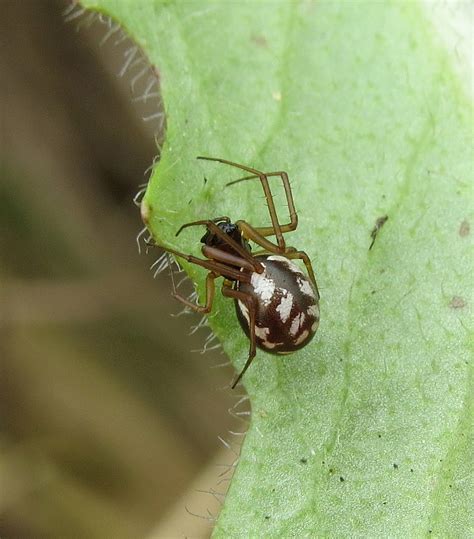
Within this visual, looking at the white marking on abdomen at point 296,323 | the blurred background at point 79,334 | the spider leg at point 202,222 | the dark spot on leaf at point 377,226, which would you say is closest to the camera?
the white marking on abdomen at point 296,323

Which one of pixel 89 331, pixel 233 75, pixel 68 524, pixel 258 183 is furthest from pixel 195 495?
pixel 233 75

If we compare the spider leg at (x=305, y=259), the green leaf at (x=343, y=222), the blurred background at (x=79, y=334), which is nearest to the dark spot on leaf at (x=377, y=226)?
the green leaf at (x=343, y=222)

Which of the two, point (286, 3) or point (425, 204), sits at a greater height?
point (286, 3)

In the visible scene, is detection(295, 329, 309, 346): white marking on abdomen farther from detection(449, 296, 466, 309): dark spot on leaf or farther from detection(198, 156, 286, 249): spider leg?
detection(449, 296, 466, 309): dark spot on leaf

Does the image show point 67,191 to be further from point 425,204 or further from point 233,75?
point 425,204

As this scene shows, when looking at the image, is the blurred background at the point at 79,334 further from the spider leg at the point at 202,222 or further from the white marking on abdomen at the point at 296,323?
the white marking on abdomen at the point at 296,323

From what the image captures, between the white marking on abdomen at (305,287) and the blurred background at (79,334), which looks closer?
the white marking on abdomen at (305,287)

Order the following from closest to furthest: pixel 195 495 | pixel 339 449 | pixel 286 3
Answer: pixel 339 449 < pixel 286 3 < pixel 195 495

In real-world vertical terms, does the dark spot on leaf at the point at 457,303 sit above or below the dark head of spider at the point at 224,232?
below
